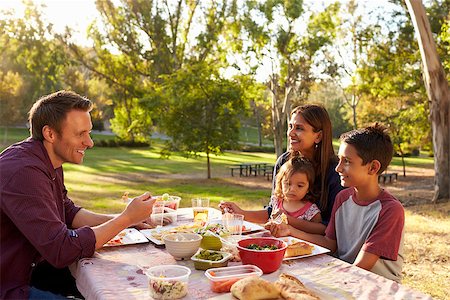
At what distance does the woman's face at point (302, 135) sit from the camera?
3645mm

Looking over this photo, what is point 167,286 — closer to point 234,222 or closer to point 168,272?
point 168,272

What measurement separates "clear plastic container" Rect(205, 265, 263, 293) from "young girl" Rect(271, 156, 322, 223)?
4.08 feet

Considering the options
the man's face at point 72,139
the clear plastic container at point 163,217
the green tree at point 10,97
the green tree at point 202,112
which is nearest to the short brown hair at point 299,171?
the clear plastic container at point 163,217

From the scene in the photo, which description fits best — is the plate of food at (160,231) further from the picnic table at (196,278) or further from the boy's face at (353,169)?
the boy's face at (353,169)

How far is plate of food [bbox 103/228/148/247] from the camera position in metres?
2.74

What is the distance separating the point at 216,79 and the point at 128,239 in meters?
14.7

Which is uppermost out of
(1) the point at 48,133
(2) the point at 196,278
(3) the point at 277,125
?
(3) the point at 277,125

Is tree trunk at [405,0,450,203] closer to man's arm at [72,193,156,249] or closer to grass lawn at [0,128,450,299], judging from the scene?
grass lawn at [0,128,450,299]

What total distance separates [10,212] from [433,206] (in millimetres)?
10952

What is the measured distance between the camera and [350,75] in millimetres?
26031

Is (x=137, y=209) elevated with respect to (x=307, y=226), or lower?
elevated

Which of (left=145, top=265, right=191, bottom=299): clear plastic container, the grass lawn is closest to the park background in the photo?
the grass lawn

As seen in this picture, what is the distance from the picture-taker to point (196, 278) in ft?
7.10

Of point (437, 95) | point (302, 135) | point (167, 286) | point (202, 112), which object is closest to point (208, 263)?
point (167, 286)
